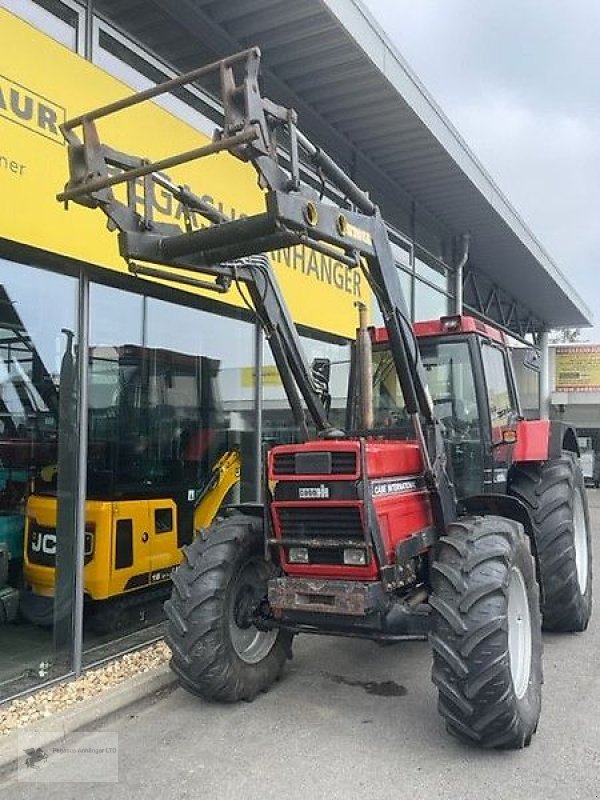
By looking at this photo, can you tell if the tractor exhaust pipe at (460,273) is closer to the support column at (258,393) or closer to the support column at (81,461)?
the support column at (258,393)

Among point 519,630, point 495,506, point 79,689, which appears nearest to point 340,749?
point 519,630

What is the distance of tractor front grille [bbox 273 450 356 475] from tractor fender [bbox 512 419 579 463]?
7.22ft

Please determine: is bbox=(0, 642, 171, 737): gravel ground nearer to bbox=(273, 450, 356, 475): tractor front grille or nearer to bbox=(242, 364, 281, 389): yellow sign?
bbox=(273, 450, 356, 475): tractor front grille

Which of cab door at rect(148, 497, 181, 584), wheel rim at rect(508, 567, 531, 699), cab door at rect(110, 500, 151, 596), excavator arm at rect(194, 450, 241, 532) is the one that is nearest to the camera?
wheel rim at rect(508, 567, 531, 699)

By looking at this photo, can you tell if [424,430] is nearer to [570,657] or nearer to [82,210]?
[570,657]

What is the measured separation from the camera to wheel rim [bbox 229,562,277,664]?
186 inches

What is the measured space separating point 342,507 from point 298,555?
47cm

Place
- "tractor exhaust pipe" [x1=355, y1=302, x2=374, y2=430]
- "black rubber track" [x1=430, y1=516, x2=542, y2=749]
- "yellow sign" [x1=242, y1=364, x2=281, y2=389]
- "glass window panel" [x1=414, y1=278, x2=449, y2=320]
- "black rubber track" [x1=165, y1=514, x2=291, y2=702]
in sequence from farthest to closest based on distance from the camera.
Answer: "glass window panel" [x1=414, y1=278, x2=449, y2=320], "yellow sign" [x1=242, y1=364, x2=281, y2=389], "tractor exhaust pipe" [x1=355, y1=302, x2=374, y2=430], "black rubber track" [x1=165, y1=514, x2=291, y2=702], "black rubber track" [x1=430, y1=516, x2=542, y2=749]

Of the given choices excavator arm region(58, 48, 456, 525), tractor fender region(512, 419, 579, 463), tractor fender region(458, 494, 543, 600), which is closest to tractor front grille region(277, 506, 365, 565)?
excavator arm region(58, 48, 456, 525)

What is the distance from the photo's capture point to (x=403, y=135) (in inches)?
377

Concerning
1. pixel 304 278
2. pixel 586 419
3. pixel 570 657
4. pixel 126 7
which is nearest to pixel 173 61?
pixel 126 7

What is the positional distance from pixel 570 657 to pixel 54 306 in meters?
4.53

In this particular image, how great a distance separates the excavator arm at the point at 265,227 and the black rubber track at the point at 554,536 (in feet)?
4.09

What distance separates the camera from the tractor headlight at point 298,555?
4492 mm
